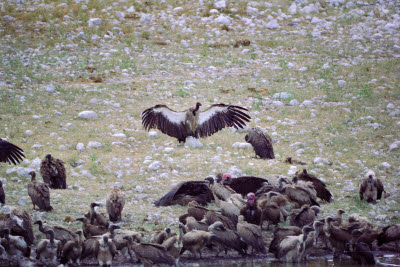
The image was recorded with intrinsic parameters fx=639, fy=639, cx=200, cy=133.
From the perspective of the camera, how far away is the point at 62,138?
14.7m

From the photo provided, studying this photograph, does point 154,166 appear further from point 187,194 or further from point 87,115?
point 87,115

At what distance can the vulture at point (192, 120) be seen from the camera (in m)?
14.2

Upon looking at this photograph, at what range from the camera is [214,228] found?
9.61m

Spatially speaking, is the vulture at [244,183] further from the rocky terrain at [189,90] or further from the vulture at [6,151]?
the vulture at [6,151]

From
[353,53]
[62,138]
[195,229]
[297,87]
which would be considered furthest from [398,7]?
[195,229]

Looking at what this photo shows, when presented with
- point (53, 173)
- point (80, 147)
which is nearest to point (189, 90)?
point (80, 147)

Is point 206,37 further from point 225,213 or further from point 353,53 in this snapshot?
point 225,213

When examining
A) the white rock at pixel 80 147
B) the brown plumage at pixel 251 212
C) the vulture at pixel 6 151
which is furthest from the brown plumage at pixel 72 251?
the white rock at pixel 80 147

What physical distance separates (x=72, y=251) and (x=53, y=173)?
119 inches

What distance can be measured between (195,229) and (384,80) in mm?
11525

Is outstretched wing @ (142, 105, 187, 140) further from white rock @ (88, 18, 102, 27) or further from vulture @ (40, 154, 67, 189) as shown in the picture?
white rock @ (88, 18, 102, 27)

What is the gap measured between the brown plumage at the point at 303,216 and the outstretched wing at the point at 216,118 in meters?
3.97

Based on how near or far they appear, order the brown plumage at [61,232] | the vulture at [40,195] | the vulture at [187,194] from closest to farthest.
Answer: the brown plumage at [61,232] < the vulture at [40,195] < the vulture at [187,194]

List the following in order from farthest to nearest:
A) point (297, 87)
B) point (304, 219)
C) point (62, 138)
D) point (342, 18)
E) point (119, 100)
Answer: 1. point (342, 18)
2. point (297, 87)
3. point (119, 100)
4. point (62, 138)
5. point (304, 219)
